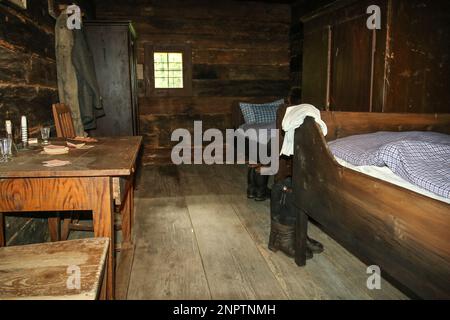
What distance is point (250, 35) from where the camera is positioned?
6047 millimetres

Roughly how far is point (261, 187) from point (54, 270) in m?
2.76

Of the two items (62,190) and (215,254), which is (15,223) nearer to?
(62,190)

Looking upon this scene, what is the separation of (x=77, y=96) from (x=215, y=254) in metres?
1.81

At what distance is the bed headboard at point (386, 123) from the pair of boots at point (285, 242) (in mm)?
681

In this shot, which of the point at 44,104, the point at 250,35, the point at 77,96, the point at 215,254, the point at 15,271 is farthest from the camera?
the point at 250,35

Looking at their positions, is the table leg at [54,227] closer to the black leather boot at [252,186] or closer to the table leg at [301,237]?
the table leg at [301,237]

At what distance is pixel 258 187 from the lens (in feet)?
12.3

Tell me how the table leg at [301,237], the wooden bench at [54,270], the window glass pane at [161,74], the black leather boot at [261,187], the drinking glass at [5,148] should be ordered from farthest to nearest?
the window glass pane at [161,74], the black leather boot at [261,187], the table leg at [301,237], the drinking glass at [5,148], the wooden bench at [54,270]

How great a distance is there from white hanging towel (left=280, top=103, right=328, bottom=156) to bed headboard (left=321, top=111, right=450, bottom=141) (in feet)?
0.82

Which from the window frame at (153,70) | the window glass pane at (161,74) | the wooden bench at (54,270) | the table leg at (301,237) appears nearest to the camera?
the wooden bench at (54,270)

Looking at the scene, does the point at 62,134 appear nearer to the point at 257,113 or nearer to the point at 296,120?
the point at 296,120

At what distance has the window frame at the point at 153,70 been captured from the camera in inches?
224

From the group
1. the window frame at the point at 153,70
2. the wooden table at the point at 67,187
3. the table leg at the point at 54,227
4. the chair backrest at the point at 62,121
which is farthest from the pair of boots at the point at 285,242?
the window frame at the point at 153,70

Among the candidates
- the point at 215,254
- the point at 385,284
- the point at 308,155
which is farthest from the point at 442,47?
the point at 215,254
